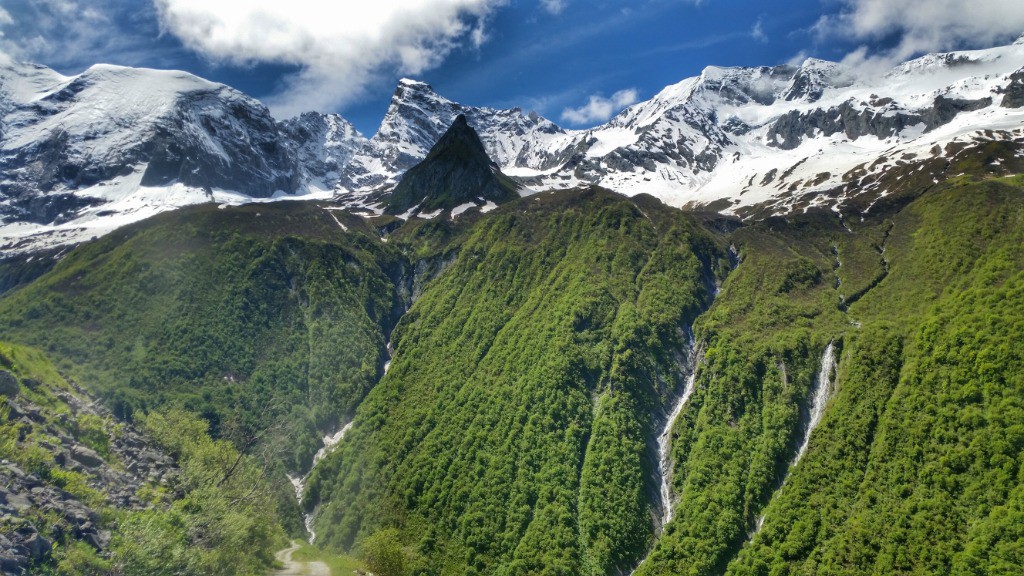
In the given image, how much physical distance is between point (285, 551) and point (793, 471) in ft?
285

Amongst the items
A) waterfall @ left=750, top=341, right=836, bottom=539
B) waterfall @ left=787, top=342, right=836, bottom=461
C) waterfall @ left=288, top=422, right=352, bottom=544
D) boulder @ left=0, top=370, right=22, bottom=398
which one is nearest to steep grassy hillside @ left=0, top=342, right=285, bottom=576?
boulder @ left=0, top=370, right=22, bottom=398

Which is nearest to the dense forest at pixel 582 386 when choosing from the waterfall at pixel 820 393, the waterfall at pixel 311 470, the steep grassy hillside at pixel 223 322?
the steep grassy hillside at pixel 223 322

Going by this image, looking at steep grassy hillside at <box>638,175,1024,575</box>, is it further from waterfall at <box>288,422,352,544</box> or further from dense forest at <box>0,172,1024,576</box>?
waterfall at <box>288,422,352,544</box>

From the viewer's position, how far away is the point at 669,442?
107250 mm

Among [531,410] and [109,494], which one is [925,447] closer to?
[531,410]

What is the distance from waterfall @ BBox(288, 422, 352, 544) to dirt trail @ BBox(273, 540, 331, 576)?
55.8 ft

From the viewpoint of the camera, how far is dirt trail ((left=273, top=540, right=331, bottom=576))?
7862 cm

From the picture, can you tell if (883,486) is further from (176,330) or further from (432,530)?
(176,330)

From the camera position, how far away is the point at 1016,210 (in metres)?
120

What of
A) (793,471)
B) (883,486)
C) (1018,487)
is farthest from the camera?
(793,471)

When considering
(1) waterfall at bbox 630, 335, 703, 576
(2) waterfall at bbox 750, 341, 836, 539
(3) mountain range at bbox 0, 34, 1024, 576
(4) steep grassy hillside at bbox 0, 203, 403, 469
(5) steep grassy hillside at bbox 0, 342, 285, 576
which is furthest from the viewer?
(4) steep grassy hillside at bbox 0, 203, 403, 469

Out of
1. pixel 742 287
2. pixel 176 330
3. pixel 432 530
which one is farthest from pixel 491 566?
pixel 176 330

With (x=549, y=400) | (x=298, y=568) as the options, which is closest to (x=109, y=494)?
Result: (x=298, y=568)

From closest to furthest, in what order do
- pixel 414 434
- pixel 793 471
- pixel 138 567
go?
pixel 138 567 → pixel 793 471 → pixel 414 434
